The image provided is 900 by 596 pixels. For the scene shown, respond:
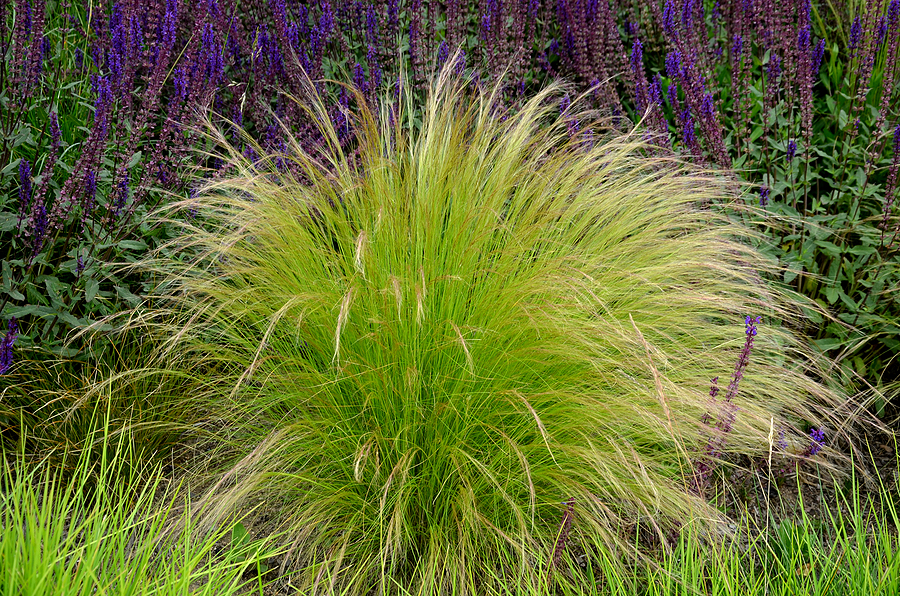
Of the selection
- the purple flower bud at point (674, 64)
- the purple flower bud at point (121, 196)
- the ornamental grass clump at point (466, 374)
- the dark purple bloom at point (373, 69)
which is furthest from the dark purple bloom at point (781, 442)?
the purple flower bud at point (121, 196)

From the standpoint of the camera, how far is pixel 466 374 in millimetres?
2129

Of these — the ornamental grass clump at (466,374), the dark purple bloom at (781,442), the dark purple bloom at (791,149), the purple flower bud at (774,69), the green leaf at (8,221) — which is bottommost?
the dark purple bloom at (781,442)

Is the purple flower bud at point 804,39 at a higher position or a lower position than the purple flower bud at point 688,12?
lower

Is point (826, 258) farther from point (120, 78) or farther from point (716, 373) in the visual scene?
point (120, 78)

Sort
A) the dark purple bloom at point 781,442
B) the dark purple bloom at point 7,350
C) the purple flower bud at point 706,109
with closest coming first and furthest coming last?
the dark purple bloom at point 781,442
the dark purple bloom at point 7,350
the purple flower bud at point 706,109

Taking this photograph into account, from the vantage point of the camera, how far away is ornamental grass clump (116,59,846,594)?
2.05 metres

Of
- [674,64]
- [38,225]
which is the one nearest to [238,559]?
[38,225]

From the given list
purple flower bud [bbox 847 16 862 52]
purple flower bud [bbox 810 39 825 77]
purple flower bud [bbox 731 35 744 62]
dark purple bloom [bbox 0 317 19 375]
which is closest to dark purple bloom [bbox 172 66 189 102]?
dark purple bloom [bbox 0 317 19 375]

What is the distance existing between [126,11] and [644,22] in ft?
7.92

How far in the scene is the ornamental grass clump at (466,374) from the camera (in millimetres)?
2051

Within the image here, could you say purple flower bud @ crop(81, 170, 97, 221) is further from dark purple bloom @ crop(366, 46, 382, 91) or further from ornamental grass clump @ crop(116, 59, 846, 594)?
dark purple bloom @ crop(366, 46, 382, 91)

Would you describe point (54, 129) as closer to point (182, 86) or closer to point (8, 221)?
point (8, 221)

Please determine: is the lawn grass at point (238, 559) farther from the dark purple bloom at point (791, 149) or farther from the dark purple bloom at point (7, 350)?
the dark purple bloom at point (791, 149)

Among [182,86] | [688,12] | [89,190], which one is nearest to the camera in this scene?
[89,190]
